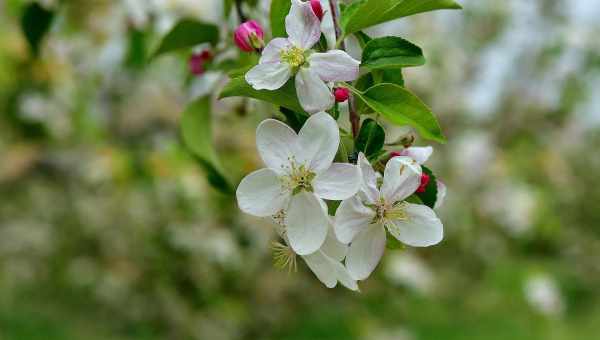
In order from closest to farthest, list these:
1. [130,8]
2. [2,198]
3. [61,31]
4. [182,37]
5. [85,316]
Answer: [182,37]
[130,8]
[61,31]
[2,198]
[85,316]

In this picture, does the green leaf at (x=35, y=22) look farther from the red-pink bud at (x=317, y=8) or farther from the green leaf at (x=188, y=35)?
the red-pink bud at (x=317, y=8)

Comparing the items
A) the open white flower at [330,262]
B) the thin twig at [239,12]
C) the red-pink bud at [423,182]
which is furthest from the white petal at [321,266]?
the thin twig at [239,12]

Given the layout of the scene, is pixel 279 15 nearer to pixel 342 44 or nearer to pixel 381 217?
pixel 342 44

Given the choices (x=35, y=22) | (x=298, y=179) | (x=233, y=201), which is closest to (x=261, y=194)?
(x=298, y=179)

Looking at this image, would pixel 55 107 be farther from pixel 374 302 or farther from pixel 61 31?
pixel 374 302

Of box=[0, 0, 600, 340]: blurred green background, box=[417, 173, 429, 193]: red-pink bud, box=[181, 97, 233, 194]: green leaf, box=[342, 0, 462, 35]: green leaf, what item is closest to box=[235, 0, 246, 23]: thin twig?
box=[181, 97, 233, 194]: green leaf

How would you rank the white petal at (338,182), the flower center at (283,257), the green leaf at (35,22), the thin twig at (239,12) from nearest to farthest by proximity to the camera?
1. the white petal at (338,182)
2. the flower center at (283,257)
3. the thin twig at (239,12)
4. the green leaf at (35,22)

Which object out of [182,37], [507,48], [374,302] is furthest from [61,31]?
[507,48]
